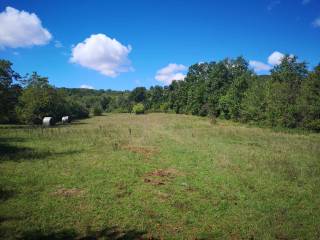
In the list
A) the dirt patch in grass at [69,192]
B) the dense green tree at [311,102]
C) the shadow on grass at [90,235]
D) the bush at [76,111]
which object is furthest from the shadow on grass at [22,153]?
the bush at [76,111]

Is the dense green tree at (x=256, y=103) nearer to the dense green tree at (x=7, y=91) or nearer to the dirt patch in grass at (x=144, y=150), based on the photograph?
the dirt patch in grass at (x=144, y=150)

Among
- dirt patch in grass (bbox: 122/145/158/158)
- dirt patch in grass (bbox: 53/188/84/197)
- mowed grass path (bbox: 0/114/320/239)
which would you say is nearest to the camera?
mowed grass path (bbox: 0/114/320/239)

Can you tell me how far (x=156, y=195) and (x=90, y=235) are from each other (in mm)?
4190

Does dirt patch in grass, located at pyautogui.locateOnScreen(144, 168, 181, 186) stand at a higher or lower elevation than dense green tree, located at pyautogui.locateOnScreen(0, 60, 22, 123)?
lower

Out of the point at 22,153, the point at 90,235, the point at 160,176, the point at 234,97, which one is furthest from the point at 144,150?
the point at 234,97

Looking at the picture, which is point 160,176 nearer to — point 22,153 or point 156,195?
point 156,195

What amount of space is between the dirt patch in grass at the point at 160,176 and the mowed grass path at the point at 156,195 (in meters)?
0.06

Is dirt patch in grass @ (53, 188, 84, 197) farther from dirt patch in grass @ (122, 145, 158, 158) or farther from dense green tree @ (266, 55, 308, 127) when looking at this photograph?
dense green tree @ (266, 55, 308, 127)

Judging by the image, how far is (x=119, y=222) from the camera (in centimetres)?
924

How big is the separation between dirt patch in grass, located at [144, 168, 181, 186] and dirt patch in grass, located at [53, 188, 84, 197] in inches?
140

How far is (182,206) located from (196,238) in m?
2.42

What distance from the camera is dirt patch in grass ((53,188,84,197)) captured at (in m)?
11.5

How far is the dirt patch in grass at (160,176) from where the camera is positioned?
13797 millimetres

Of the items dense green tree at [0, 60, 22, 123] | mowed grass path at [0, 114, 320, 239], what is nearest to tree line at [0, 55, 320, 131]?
dense green tree at [0, 60, 22, 123]
